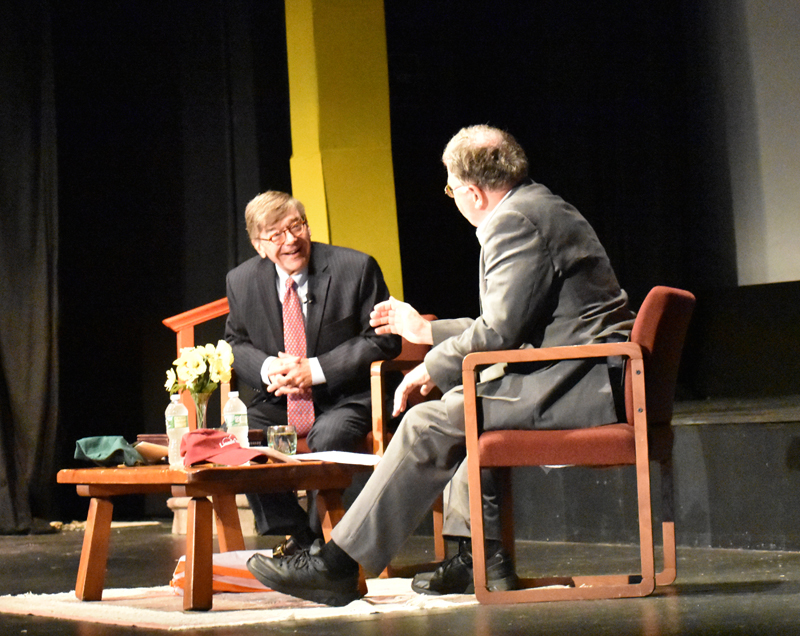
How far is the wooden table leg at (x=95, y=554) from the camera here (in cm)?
274

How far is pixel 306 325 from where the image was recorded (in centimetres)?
348

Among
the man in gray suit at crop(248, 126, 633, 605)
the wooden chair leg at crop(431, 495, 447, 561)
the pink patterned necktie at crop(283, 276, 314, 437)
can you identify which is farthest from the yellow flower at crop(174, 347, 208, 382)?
the wooden chair leg at crop(431, 495, 447, 561)

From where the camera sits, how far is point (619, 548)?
3.63 metres

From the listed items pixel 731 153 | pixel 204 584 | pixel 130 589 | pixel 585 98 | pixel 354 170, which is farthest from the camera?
pixel 585 98

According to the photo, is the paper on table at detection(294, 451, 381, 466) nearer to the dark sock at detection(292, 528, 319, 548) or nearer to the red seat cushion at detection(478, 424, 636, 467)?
the red seat cushion at detection(478, 424, 636, 467)

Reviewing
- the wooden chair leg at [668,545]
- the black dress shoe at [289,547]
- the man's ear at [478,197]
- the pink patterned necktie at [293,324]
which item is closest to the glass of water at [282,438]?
the black dress shoe at [289,547]

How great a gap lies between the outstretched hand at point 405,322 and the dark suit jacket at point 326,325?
63cm

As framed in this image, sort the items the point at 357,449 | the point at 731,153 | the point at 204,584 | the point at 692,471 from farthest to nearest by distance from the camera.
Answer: the point at 731,153 → the point at 692,471 → the point at 357,449 → the point at 204,584

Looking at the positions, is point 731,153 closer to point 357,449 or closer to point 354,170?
point 354,170

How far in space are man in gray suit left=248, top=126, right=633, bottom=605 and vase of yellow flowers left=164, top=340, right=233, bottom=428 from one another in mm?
472

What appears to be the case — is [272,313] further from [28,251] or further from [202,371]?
[28,251]

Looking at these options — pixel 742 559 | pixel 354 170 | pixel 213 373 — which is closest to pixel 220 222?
pixel 354 170

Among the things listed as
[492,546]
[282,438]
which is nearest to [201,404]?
[282,438]

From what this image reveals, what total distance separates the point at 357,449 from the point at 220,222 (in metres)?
2.37
